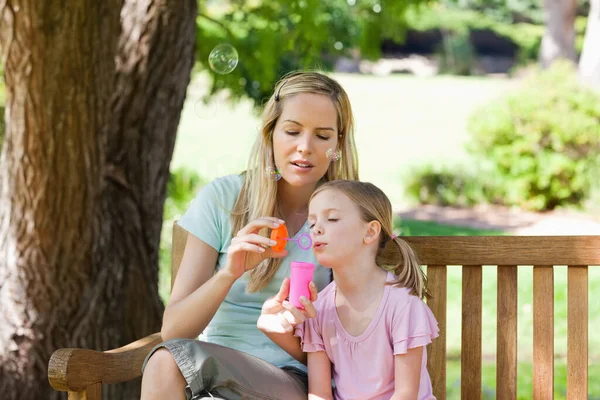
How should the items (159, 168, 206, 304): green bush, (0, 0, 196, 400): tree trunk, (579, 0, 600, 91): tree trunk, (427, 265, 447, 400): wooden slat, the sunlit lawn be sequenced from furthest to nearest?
(579, 0, 600, 91): tree trunk < the sunlit lawn < (159, 168, 206, 304): green bush < (0, 0, 196, 400): tree trunk < (427, 265, 447, 400): wooden slat

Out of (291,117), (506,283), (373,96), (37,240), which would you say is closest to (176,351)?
(291,117)

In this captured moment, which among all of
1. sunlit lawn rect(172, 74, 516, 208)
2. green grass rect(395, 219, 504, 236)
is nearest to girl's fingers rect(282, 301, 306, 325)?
green grass rect(395, 219, 504, 236)

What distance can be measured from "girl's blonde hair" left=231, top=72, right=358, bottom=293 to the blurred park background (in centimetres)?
37

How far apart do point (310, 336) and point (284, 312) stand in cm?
17

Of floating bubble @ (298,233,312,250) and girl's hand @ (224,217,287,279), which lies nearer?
girl's hand @ (224,217,287,279)

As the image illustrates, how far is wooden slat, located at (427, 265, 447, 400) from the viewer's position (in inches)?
110

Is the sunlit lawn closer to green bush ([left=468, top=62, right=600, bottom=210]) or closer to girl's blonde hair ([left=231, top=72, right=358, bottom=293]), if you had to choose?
green bush ([left=468, top=62, right=600, bottom=210])

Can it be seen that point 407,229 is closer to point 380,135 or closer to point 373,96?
point 380,135

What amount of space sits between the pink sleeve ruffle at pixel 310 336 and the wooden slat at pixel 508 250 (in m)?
0.48

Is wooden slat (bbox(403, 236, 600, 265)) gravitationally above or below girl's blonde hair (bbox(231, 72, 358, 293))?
below

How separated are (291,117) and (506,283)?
0.87m

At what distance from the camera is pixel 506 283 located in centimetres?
282

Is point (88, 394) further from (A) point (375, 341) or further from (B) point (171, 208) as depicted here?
(B) point (171, 208)

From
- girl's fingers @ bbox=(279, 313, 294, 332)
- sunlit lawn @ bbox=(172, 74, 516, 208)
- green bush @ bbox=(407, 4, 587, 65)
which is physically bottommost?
girl's fingers @ bbox=(279, 313, 294, 332)
